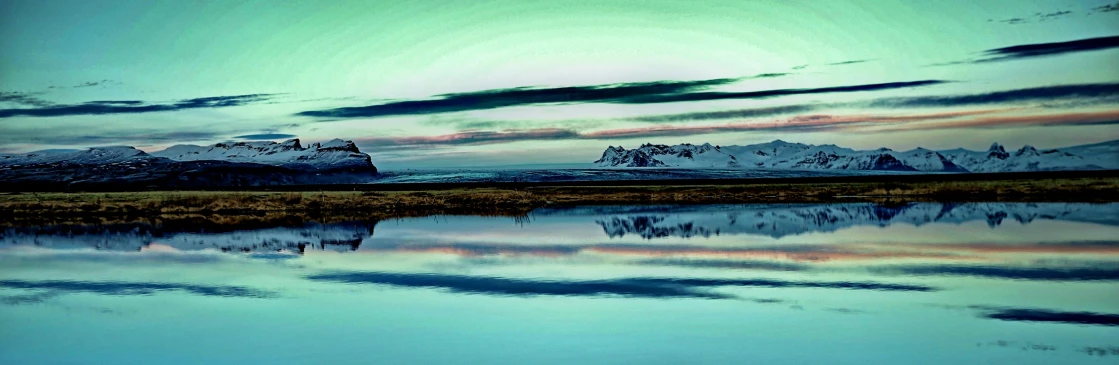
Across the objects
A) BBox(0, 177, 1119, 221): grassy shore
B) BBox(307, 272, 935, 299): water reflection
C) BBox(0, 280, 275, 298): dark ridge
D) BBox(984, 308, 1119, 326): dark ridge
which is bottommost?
BBox(0, 177, 1119, 221): grassy shore

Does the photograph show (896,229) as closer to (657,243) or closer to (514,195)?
(657,243)

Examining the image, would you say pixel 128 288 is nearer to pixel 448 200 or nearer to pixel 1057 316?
pixel 1057 316

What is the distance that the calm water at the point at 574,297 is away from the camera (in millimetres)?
11070

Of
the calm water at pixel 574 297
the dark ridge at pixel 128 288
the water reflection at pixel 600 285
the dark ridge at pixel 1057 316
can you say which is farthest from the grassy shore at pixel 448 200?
the dark ridge at pixel 1057 316

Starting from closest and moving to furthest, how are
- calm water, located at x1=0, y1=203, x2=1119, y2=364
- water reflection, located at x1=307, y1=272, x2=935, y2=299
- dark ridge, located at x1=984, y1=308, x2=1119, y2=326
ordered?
calm water, located at x1=0, y1=203, x2=1119, y2=364
dark ridge, located at x1=984, y1=308, x2=1119, y2=326
water reflection, located at x1=307, y1=272, x2=935, y2=299

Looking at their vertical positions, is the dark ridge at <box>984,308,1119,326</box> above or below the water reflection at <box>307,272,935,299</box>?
above

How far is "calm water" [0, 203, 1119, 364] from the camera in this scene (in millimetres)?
11070

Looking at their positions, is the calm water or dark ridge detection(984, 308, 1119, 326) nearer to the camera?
the calm water

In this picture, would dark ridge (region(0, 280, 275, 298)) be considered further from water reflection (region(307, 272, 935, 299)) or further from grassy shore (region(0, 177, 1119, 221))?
grassy shore (region(0, 177, 1119, 221))

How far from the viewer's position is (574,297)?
15.2m

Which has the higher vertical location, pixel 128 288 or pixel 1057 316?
pixel 1057 316

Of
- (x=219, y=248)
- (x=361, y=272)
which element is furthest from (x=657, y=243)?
(x=219, y=248)

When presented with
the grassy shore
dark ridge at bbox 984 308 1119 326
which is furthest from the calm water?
the grassy shore

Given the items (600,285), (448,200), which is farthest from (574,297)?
(448,200)
